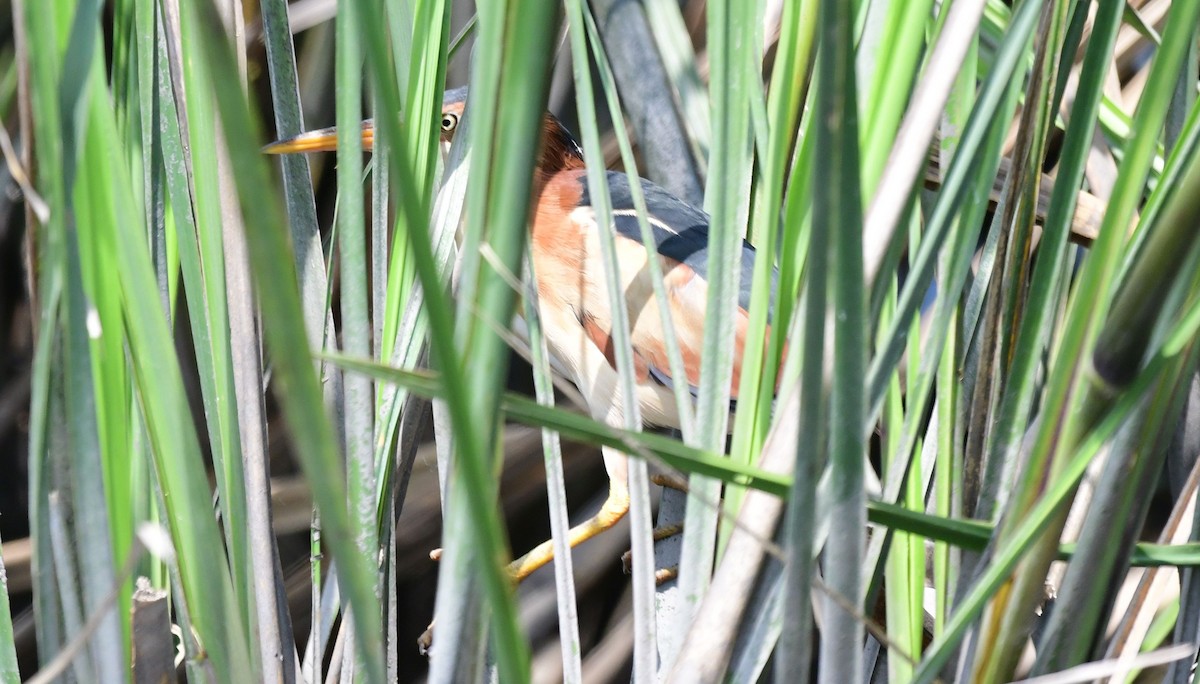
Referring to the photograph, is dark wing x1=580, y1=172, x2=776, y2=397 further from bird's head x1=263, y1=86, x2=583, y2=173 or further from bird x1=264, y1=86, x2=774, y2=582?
bird's head x1=263, y1=86, x2=583, y2=173

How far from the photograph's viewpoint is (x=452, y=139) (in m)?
0.95

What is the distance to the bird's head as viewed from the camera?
0.87m

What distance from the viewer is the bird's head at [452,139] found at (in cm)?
87

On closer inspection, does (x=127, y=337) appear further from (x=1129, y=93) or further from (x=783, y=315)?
(x=1129, y=93)

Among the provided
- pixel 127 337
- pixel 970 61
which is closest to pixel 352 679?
pixel 127 337

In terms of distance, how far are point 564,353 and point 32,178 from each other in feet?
1.89

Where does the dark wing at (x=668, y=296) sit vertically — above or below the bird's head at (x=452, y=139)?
below

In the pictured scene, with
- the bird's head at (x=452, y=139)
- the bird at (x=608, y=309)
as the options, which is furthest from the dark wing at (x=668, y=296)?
the bird's head at (x=452, y=139)

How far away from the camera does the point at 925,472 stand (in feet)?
1.96

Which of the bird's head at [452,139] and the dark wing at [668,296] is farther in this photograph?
the dark wing at [668,296]

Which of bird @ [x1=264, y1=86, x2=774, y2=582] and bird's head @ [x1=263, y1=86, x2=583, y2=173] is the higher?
bird's head @ [x1=263, y1=86, x2=583, y2=173]

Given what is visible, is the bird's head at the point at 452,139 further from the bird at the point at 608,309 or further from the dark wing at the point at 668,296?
the dark wing at the point at 668,296

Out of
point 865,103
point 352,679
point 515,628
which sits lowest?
point 352,679

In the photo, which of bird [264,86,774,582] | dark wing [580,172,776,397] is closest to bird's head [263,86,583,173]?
bird [264,86,774,582]
